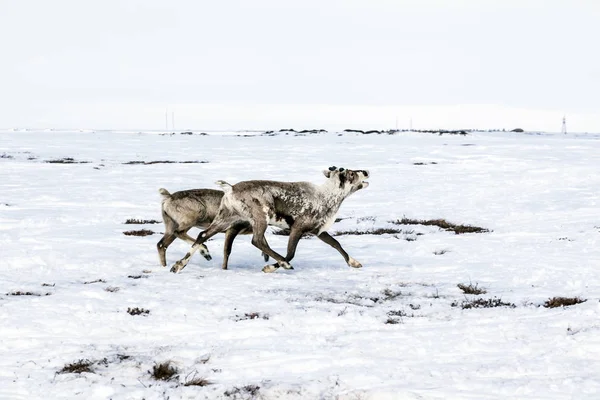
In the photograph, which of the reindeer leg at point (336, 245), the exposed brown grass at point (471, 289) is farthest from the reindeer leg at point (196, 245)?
the exposed brown grass at point (471, 289)

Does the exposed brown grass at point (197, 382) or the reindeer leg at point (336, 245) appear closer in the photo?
the exposed brown grass at point (197, 382)

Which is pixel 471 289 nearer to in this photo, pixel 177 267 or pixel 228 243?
pixel 228 243

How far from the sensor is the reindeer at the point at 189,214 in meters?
13.4

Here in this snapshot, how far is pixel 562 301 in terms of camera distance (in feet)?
33.7

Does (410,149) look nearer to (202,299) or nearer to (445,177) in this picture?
(445,177)

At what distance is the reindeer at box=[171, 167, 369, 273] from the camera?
42.3 ft

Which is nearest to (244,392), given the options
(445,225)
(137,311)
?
(137,311)

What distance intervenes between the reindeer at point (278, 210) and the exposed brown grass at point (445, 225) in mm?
6821

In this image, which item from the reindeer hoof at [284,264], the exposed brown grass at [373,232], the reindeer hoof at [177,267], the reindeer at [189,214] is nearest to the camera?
the reindeer hoof at [177,267]

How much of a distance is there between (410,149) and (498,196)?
120ft

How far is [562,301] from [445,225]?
33.5 feet

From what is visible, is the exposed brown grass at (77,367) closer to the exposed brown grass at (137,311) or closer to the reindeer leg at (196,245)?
the exposed brown grass at (137,311)

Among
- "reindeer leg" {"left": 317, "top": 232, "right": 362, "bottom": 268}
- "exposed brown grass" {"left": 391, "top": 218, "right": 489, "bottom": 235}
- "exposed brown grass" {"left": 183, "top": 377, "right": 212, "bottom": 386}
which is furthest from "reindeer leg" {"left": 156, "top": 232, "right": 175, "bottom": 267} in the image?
"exposed brown grass" {"left": 391, "top": 218, "right": 489, "bottom": 235}

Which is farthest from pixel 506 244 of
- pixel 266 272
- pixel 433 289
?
pixel 266 272
